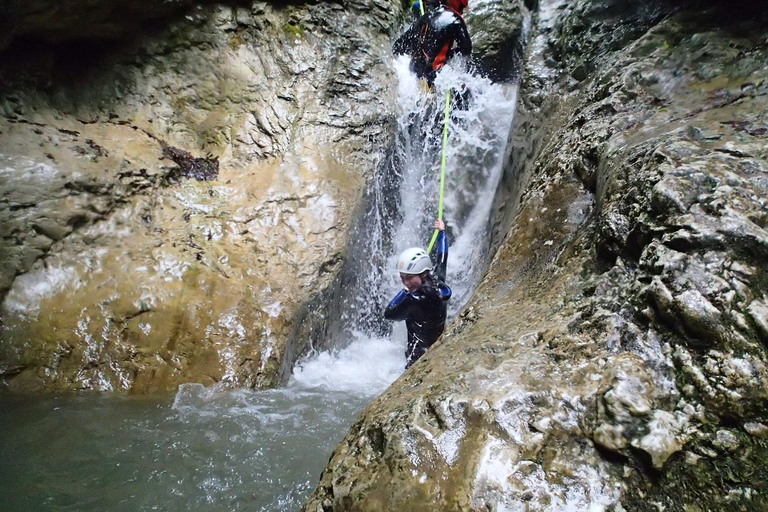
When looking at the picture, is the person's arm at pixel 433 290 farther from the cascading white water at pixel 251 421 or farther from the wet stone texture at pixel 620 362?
the wet stone texture at pixel 620 362

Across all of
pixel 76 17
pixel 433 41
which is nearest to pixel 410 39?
pixel 433 41

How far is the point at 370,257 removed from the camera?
17.4 feet

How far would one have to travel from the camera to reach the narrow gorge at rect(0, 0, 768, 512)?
139 cm

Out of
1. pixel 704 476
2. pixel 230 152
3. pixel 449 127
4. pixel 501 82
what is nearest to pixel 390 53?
pixel 449 127

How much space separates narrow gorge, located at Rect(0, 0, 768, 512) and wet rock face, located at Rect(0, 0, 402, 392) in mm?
27

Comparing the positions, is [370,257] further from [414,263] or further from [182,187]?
[182,187]

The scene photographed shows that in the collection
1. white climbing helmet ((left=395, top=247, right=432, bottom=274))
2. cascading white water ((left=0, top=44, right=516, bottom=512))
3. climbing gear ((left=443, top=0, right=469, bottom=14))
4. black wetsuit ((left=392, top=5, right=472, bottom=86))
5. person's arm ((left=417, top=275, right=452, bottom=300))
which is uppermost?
climbing gear ((left=443, top=0, right=469, bottom=14))

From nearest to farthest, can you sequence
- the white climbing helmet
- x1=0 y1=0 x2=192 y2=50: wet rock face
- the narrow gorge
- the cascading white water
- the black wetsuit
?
the narrow gorge < the cascading white water < x1=0 y1=0 x2=192 y2=50: wet rock face < the white climbing helmet < the black wetsuit

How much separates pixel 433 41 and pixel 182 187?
166 inches

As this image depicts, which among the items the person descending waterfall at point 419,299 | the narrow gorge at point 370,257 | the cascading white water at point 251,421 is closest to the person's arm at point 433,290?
the person descending waterfall at point 419,299

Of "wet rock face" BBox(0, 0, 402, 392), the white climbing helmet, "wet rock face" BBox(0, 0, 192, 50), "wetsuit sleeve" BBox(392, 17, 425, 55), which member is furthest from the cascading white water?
"wet rock face" BBox(0, 0, 192, 50)

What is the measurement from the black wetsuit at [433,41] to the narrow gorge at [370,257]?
33 cm

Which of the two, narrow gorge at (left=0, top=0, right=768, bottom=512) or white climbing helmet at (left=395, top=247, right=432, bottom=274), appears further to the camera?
white climbing helmet at (left=395, top=247, right=432, bottom=274)

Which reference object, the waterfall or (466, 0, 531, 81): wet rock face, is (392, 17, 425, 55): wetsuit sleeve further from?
(466, 0, 531, 81): wet rock face
